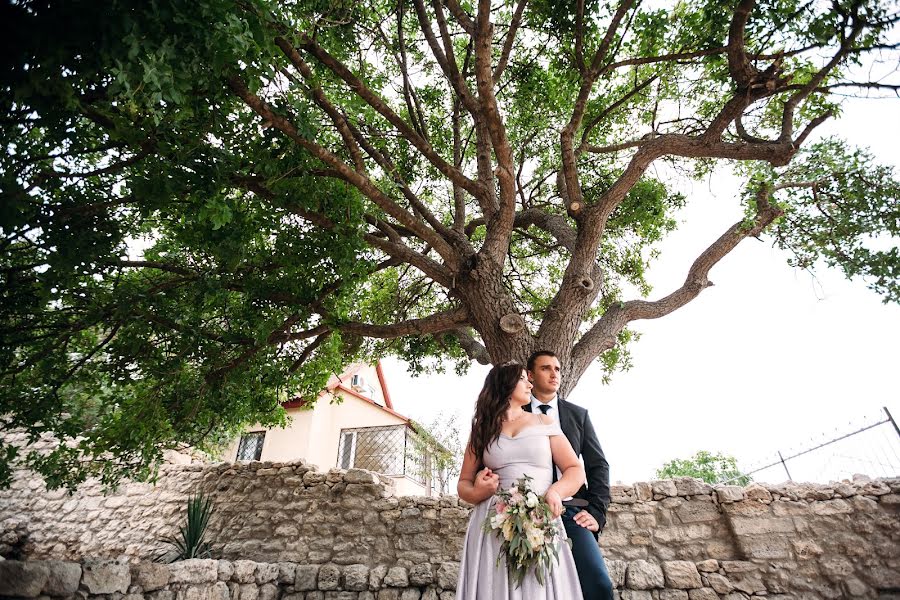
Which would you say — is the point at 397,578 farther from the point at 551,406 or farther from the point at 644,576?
the point at 551,406

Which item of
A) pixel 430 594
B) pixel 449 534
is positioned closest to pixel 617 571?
pixel 449 534

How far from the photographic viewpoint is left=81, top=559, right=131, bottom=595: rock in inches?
124

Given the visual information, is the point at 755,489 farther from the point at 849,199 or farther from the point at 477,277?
the point at 477,277

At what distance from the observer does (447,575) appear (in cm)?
475

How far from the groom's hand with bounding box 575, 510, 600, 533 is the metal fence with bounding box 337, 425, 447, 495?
8990mm

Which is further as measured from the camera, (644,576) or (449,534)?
(449,534)

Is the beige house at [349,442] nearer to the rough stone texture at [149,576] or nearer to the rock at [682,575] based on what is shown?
the rough stone texture at [149,576]

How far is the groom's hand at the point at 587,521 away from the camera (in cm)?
247

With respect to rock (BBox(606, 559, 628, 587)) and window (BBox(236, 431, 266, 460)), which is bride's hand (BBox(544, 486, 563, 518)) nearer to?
rock (BBox(606, 559, 628, 587))

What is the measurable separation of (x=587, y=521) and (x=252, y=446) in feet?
39.3

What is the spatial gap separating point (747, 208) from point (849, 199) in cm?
102

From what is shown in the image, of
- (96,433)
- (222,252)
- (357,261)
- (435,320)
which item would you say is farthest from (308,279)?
(96,433)

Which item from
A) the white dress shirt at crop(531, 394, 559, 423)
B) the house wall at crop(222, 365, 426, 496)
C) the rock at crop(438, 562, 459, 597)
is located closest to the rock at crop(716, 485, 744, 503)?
the rock at crop(438, 562, 459, 597)

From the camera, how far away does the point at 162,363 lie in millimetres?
4098
